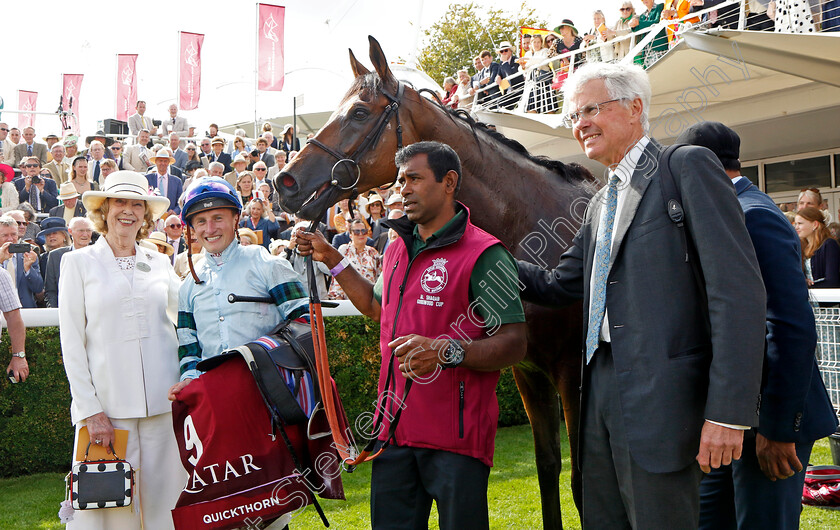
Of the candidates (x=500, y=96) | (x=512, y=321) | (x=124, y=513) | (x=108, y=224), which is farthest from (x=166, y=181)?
(x=512, y=321)

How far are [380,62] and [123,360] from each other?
183 cm

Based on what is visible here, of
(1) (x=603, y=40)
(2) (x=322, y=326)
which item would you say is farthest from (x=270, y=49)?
(2) (x=322, y=326)

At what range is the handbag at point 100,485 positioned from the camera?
2.90m

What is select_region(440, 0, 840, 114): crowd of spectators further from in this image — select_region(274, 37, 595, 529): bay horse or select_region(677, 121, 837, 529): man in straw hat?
select_region(677, 121, 837, 529): man in straw hat

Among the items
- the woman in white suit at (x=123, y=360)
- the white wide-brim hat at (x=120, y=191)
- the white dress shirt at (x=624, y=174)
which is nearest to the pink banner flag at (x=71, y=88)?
the white wide-brim hat at (x=120, y=191)

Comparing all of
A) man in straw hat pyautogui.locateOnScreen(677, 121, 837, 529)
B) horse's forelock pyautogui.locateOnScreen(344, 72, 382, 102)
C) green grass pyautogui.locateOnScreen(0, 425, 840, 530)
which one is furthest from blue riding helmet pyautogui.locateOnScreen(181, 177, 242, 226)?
green grass pyautogui.locateOnScreen(0, 425, 840, 530)

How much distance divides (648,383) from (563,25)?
10.7 metres

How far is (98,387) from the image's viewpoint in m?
3.14

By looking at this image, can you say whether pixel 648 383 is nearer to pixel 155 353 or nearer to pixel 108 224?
pixel 155 353

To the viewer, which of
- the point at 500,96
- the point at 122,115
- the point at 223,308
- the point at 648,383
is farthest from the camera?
the point at 122,115

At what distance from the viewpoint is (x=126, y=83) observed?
24.0 m

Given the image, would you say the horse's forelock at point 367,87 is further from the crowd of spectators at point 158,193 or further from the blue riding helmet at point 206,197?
the blue riding helmet at point 206,197

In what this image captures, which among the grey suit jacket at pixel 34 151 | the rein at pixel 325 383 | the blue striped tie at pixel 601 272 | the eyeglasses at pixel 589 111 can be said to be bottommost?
the rein at pixel 325 383

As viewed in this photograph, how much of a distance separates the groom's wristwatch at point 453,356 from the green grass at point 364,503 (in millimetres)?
2727
